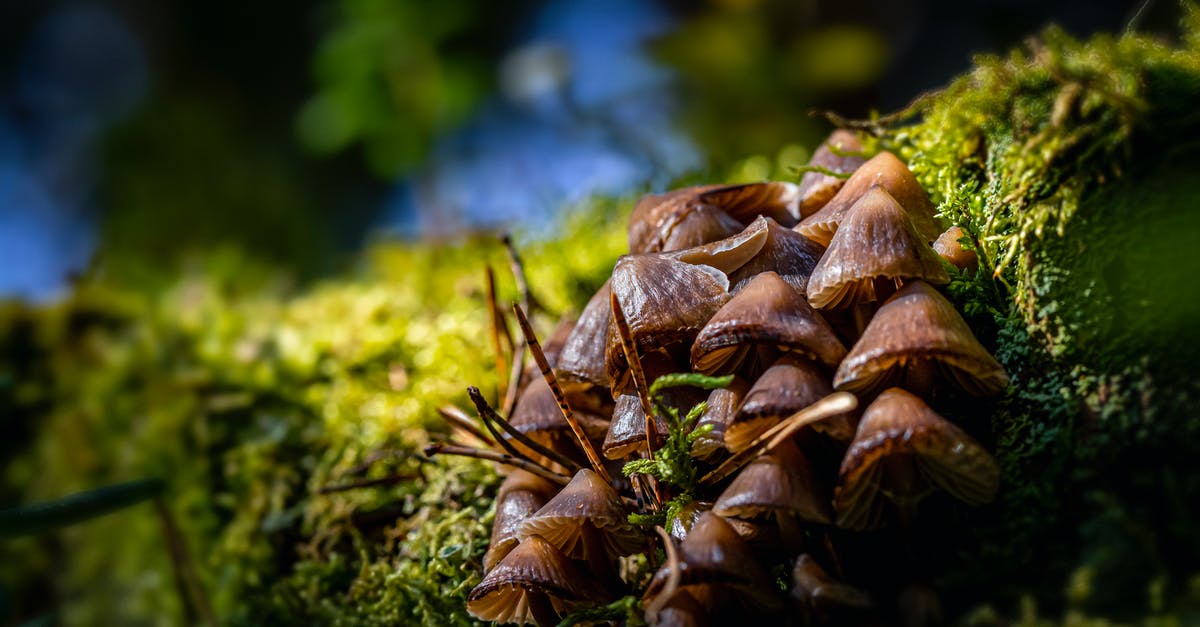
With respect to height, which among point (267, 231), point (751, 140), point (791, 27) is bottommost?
point (751, 140)

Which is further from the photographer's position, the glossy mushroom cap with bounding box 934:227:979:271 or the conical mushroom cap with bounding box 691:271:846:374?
the glossy mushroom cap with bounding box 934:227:979:271

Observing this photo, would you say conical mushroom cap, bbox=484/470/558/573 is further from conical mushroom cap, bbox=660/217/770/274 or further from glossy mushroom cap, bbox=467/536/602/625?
conical mushroom cap, bbox=660/217/770/274

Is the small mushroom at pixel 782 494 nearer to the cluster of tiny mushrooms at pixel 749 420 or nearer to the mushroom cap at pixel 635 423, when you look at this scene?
the cluster of tiny mushrooms at pixel 749 420

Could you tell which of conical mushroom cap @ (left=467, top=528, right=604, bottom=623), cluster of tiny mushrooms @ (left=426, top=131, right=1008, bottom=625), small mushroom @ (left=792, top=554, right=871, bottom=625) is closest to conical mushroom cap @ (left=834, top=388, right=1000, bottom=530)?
cluster of tiny mushrooms @ (left=426, top=131, right=1008, bottom=625)

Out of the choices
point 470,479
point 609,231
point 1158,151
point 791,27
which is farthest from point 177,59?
point 1158,151

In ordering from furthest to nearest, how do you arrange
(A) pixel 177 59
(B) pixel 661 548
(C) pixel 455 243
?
(A) pixel 177 59, (C) pixel 455 243, (B) pixel 661 548

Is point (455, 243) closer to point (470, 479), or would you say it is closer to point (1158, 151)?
point (470, 479)
